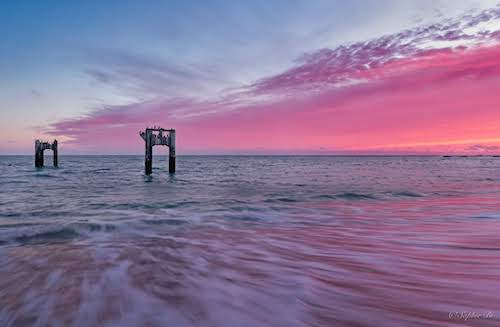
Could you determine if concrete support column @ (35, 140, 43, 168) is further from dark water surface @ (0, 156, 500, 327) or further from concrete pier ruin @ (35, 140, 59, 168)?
dark water surface @ (0, 156, 500, 327)

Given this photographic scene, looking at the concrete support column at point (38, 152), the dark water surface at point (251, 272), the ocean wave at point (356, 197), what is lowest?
the ocean wave at point (356, 197)

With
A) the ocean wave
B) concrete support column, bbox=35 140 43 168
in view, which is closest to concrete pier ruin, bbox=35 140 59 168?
concrete support column, bbox=35 140 43 168

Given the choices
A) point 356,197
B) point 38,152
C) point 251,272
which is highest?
point 38,152

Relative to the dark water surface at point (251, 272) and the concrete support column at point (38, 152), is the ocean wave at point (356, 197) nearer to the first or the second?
the dark water surface at point (251, 272)

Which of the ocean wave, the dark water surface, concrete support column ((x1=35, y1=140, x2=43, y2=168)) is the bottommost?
the ocean wave

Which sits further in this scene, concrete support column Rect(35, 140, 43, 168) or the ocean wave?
concrete support column Rect(35, 140, 43, 168)

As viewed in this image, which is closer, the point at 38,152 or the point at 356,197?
the point at 356,197

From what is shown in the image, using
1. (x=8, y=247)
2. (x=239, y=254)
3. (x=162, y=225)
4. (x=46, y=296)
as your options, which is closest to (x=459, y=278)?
(x=239, y=254)

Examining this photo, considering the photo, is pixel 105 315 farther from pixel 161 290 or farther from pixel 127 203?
pixel 127 203

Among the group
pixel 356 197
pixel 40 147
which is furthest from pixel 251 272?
pixel 40 147

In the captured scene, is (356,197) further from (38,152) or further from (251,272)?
(38,152)

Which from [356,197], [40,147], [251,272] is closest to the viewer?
[251,272]

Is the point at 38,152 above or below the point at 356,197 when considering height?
above

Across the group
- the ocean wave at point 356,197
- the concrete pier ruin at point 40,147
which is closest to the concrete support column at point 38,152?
the concrete pier ruin at point 40,147
